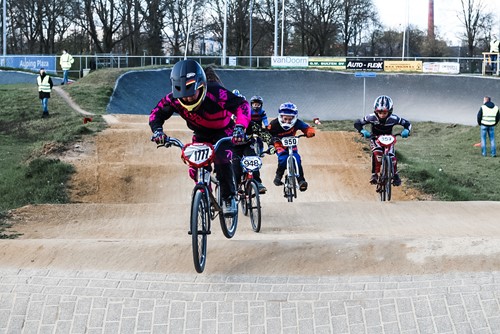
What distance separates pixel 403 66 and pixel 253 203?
41.2m

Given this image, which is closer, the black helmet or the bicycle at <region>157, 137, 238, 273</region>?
the bicycle at <region>157, 137, 238, 273</region>

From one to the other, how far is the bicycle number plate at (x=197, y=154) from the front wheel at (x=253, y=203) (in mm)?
2362

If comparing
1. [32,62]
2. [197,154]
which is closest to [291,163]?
[197,154]

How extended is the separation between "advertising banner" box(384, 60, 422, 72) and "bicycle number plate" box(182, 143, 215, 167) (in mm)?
42559

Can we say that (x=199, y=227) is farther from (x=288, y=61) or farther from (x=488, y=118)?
(x=288, y=61)

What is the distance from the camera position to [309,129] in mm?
11766

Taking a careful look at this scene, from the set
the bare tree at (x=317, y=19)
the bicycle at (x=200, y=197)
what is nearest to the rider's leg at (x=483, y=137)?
the bicycle at (x=200, y=197)

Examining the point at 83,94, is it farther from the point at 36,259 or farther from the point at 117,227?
the point at 36,259

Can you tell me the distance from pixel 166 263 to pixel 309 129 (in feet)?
17.4

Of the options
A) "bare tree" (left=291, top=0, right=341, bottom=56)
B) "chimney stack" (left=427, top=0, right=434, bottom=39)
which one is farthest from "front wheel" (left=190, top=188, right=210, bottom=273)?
"chimney stack" (left=427, top=0, right=434, bottom=39)

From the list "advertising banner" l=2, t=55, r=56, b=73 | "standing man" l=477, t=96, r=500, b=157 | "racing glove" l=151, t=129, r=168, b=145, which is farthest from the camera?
"advertising banner" l=2, t=55, r=56, b=73

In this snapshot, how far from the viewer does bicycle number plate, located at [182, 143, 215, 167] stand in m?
6.77

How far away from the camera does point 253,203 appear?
30.4 feet

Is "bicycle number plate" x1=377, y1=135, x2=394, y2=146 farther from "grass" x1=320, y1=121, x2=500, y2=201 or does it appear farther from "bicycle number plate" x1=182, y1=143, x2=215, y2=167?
"bicycle number plate" x1=182, y1=143, x2=215, y2=167
